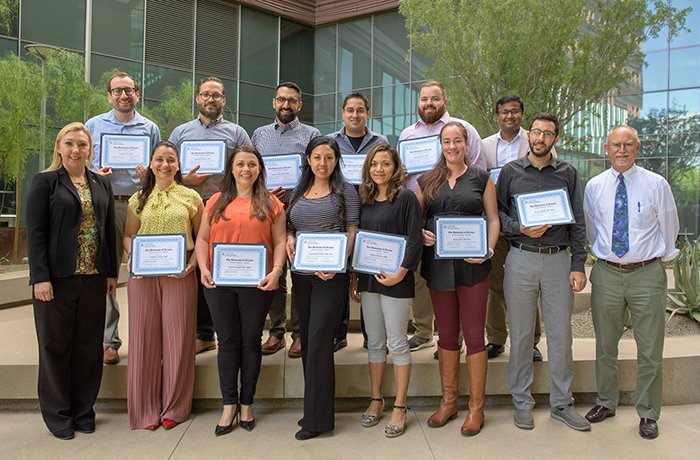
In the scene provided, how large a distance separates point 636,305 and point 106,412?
4.09 m

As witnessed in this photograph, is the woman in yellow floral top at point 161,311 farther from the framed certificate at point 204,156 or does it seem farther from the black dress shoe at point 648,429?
the black dress shoe at point 648,429

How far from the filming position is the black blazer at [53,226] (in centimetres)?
350

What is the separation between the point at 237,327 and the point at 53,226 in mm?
1420

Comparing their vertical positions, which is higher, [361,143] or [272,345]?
[361,143]

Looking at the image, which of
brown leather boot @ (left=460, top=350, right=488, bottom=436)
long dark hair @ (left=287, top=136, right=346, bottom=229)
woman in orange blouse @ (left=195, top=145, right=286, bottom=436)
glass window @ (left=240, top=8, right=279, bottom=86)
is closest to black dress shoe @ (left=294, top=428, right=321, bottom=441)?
woman in orange blouse @ (left=195, top=145, right=286, bottom=436)

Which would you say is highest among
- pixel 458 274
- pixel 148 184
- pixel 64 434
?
pixel 148 184

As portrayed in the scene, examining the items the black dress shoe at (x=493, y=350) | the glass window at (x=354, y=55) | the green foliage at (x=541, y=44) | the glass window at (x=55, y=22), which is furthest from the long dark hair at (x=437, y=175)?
the glass window at (x=354, y=55)

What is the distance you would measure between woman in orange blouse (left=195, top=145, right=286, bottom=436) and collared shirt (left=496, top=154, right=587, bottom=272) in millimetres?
1628

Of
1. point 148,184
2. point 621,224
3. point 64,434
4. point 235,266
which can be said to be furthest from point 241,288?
point 621,224

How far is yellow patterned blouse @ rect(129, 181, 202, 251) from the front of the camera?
3.74m

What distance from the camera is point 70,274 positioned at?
3.57 m

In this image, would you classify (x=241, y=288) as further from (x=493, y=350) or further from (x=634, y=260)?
(x=634, y=260)

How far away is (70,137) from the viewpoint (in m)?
3.66

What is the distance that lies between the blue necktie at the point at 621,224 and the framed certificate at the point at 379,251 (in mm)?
1554
